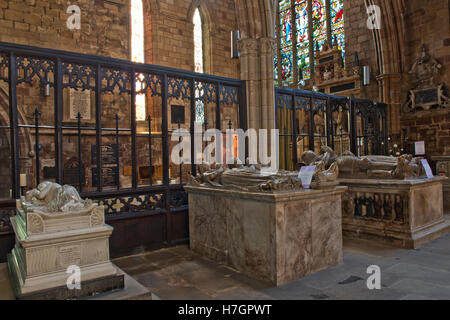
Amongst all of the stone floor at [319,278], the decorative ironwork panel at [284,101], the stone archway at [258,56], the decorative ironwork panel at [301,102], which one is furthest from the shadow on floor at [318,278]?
the decorative ironwork panel at [301,102]

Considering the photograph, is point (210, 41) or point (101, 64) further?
point (210, 41)

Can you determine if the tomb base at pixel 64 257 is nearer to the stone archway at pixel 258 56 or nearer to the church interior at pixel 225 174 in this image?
the church interior at pixel 225 174

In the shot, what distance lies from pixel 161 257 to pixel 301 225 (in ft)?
6.17

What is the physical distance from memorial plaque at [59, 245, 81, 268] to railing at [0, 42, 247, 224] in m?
1.60

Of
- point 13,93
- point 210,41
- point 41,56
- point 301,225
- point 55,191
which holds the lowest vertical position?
point 301,225

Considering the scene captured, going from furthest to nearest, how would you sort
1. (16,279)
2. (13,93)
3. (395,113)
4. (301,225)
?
(395,113) < (13,93) < (301,225) < (16,279)

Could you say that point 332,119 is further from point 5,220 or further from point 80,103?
point 80,103

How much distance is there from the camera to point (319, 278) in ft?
10.6

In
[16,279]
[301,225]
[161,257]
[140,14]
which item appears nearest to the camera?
[16,279]

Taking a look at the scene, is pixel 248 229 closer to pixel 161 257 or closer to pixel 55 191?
pixel 161 257

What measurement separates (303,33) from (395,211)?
10442 millimetres

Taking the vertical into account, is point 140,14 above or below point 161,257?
above

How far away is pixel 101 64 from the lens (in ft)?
14.1
